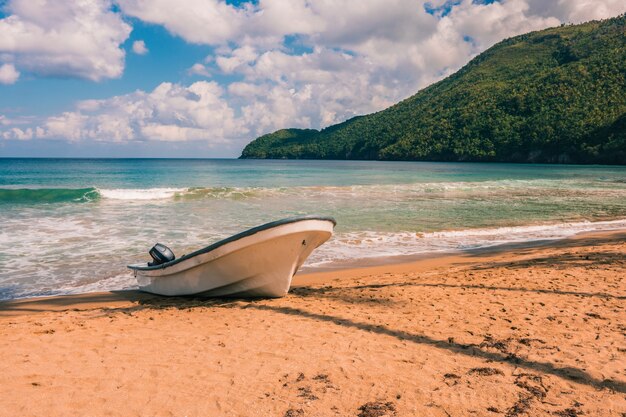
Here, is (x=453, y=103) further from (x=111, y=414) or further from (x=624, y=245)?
(x=111, y=414)

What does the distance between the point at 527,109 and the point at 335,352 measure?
364 ft

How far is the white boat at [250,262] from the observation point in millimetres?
6574

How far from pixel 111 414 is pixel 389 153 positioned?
13002 cm

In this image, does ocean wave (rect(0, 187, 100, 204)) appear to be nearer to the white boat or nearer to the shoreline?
the shoreline

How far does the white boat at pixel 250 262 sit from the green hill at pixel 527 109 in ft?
300

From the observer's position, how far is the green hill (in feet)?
291

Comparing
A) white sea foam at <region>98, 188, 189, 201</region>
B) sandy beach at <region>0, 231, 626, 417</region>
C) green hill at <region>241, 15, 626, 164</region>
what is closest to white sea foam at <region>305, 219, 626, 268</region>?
sandy beach at <region>0, 231, 626, 417</region>

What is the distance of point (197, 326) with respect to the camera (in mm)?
6023

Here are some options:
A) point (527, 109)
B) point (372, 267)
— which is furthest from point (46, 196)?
point (527, 109)

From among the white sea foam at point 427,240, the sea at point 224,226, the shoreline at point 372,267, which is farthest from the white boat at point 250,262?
the white sea foam at point 427,240

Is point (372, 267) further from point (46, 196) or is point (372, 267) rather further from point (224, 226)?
point (46, 196)

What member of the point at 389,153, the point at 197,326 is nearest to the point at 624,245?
the point at 197,326

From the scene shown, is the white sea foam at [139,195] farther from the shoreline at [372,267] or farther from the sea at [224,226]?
the shoreline at [372,267]

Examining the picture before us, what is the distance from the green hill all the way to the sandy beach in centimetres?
9017
